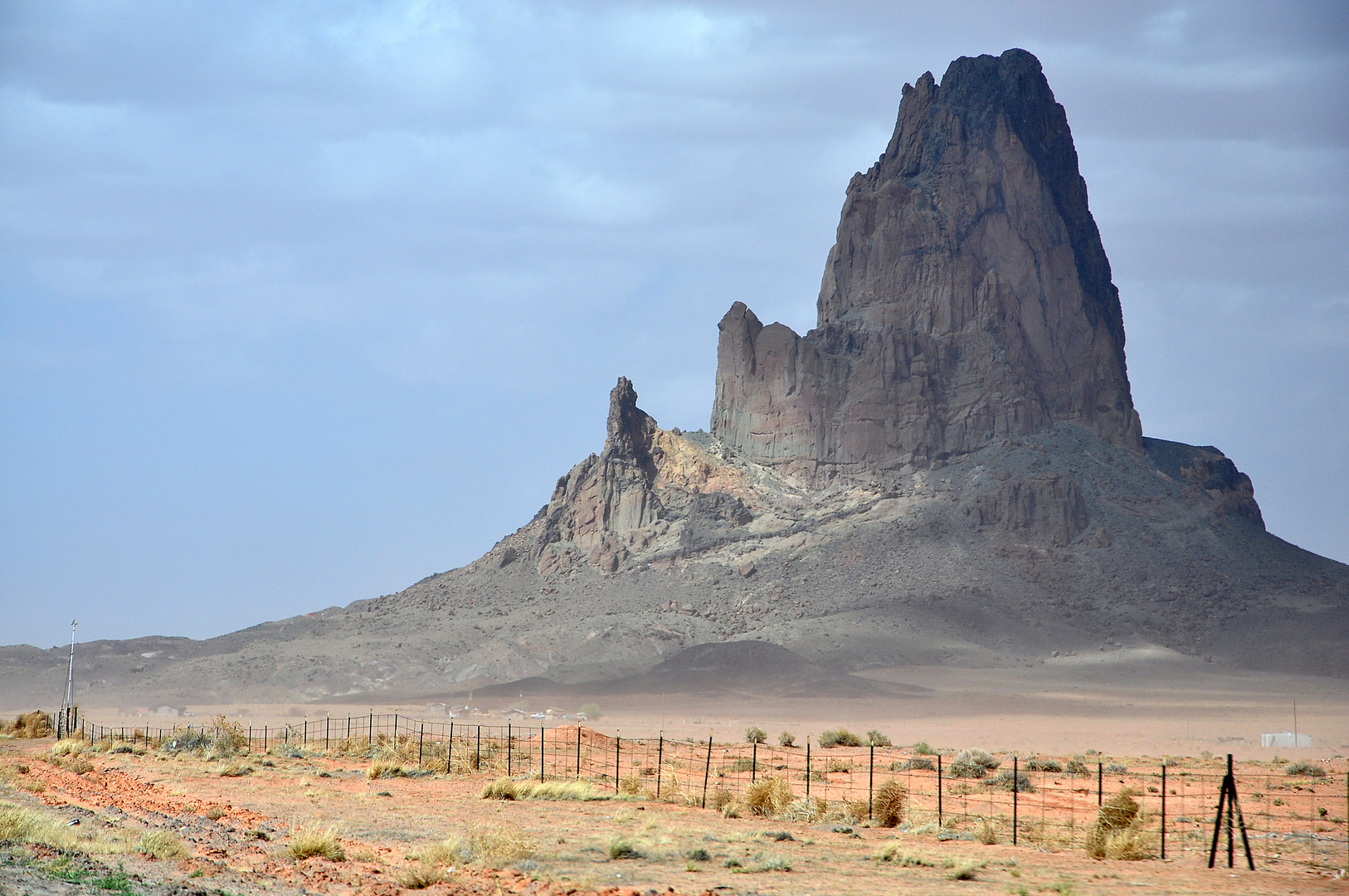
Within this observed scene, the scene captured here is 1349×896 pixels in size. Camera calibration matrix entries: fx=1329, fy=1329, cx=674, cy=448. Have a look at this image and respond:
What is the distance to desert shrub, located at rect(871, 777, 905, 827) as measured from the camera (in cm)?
3288

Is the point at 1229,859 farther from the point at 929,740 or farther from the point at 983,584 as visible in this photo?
the point at 983,584

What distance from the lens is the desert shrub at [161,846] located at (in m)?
23.6

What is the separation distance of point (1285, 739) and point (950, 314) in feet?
327

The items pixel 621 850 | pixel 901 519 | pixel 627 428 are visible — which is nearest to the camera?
pixel 621 850

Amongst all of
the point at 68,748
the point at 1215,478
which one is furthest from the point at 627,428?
the point at 68,748

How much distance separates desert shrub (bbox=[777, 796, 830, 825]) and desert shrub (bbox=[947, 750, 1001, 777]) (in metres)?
15.5

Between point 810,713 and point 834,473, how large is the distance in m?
65.0

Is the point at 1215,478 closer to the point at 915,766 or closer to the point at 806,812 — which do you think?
the point at 915,766

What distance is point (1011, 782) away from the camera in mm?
44156

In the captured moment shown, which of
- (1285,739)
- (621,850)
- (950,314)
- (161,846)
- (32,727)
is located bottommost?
(32,727)

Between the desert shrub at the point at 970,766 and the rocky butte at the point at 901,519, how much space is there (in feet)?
225

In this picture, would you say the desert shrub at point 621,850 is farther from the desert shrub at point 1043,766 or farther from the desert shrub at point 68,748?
the desert shrub at point 68,748

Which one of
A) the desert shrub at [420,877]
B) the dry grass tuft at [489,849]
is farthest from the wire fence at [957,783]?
the desert shrub at [420,877]

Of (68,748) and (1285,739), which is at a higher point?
(1285,739)
